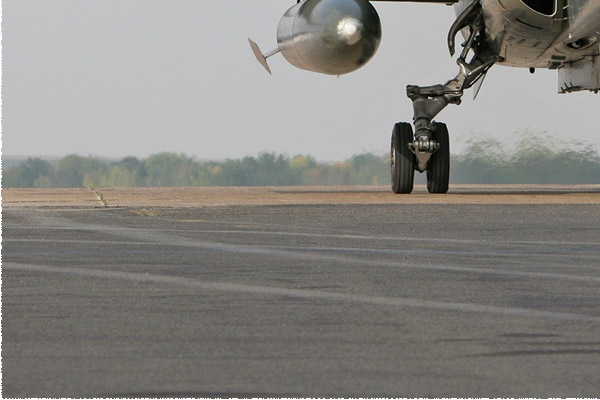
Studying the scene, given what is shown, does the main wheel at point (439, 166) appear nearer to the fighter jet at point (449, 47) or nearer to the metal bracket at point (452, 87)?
the fighter jet at point (449, 47)

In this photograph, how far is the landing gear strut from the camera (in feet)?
61.1

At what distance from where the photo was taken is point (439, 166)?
19438mm

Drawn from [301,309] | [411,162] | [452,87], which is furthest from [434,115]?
A: [301,309]

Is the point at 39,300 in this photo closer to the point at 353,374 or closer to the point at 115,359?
the point at 115,359

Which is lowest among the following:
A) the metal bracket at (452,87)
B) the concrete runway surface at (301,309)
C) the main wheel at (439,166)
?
the concrete runway surface at (301,309)

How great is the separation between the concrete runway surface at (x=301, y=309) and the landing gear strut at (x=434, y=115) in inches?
235

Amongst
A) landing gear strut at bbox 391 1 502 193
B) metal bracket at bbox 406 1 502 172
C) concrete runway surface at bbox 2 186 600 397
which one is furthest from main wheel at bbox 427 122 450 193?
concrete runway surface at bbox 2 186 600 397

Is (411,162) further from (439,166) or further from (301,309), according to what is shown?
(301,309)

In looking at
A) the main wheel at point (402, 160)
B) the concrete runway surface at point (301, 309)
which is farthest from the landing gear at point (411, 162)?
the concrete runway surface at point (301, 309)

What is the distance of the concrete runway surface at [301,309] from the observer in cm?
469

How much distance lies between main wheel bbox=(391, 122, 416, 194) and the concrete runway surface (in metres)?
6.32

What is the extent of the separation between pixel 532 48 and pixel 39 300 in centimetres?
1215

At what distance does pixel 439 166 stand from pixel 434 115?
704 millimetres

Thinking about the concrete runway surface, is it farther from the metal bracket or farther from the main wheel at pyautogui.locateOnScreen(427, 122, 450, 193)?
the main wheel at pyautogui.locateOnScreen(427, 122, 450, 193)
